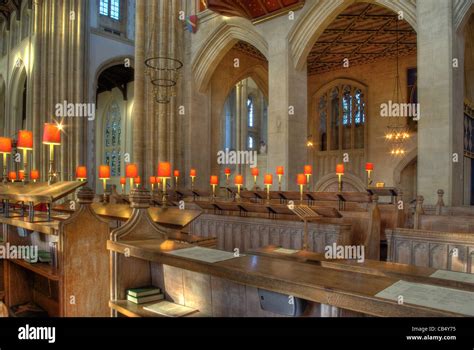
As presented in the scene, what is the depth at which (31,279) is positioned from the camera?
4.13 metres

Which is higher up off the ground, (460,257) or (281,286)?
(281,286)

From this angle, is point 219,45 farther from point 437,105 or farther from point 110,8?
point 110,8

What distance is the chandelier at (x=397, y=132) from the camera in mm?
13914

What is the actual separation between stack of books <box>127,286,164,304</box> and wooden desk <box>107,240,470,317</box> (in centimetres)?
33

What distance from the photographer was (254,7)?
9.91m

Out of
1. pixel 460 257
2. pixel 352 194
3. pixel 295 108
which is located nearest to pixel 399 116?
pixel 295 108

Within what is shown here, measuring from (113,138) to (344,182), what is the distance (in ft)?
48.1

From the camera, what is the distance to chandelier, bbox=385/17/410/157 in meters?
13.9

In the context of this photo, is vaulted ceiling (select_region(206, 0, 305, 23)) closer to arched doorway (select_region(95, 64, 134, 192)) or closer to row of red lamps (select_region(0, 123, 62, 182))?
row of red lamps (select_region(0, 123, 62, 182))

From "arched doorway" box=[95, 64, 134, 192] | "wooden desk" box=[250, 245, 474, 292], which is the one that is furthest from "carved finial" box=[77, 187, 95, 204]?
"arched doorway" box=[95, 64, 134, 192]

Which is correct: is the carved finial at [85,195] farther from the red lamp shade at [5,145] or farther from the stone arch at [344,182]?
the stone arch at [344,182]

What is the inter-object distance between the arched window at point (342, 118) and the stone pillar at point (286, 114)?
6349 mm

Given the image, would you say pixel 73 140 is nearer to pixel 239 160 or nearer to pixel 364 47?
pixel 239 160
